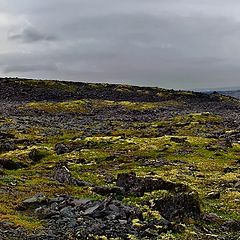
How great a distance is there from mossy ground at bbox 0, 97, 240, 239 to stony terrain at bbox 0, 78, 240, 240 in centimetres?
12

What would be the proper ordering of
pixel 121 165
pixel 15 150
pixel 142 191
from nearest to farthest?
pixel 142 191 < pixel 121 165 < pixel 15 150

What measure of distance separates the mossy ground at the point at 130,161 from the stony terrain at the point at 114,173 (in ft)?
0.41

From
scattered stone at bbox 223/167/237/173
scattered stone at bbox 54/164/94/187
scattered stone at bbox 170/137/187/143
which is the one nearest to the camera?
scattered stone at bbox 54/164/94/187

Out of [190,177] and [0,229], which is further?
[190,177]

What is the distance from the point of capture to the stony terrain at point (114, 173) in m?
28.3

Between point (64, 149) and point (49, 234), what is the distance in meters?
46.5

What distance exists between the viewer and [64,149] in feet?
236

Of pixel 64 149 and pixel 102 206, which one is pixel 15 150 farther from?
pixel 102 206

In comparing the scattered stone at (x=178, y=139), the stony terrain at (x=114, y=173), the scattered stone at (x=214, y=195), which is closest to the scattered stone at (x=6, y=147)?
the stony terrain at (x=114, y=173)

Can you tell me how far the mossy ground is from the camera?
36094 mm

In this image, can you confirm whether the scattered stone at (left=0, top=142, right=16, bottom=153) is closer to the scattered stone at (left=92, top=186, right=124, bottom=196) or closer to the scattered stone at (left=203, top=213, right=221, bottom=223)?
the scattered stone at (left=92, top=186, right=124, bottom=196)

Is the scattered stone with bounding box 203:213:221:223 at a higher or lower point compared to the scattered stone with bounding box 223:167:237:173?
higher

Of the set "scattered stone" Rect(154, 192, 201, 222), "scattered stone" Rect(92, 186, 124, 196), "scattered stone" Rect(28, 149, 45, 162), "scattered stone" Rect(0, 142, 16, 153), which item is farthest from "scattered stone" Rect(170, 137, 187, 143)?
"scattered stone" Rect(154, 192, 201, 222)

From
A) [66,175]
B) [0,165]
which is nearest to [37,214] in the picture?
[66,175]
